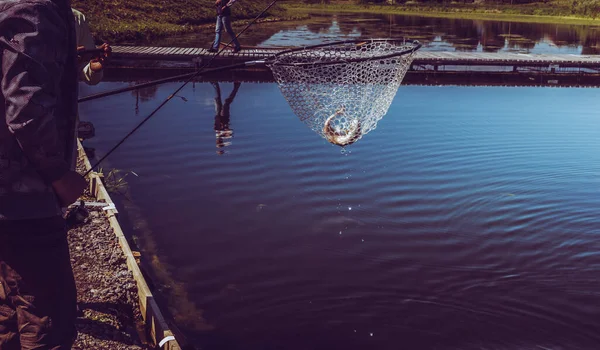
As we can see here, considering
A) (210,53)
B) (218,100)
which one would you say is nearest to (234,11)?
(210,53)

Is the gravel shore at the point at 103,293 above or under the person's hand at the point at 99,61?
under

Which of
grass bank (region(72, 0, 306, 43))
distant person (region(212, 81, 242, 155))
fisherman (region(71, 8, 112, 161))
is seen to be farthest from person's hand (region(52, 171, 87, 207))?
grass bank (region(72, 0, 306, 43))

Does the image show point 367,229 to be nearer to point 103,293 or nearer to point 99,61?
point 103,293

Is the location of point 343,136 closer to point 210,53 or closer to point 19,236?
point 19,236

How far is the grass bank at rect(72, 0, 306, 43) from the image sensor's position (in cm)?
2439

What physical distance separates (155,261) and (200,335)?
1517 mm

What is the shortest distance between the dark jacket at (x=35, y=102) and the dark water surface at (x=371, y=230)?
2924mm

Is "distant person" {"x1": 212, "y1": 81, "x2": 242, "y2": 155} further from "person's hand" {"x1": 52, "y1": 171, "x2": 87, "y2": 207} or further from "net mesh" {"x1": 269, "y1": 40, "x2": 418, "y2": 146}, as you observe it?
"person's hand" {"x1": 52, "y1": 171, "x2": 87, "y2": 207}

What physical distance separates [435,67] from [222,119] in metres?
8.73

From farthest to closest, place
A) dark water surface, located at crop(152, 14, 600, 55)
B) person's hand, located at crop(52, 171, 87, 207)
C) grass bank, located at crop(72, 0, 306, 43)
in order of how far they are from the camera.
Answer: dark water surface, located at crop(152, 14, 600, 55) < grass bank, located at crop(72, 0, 306, 43) < person's hand, located at crop(52, 171, 87, 207)

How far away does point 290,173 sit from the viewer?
973cm

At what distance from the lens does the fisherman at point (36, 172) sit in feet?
8.50

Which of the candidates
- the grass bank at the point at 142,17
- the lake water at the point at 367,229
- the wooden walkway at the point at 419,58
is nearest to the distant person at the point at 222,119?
the lake water at the point at 367,229

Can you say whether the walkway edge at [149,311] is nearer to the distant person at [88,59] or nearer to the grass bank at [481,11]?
the distant person at [88,59]
